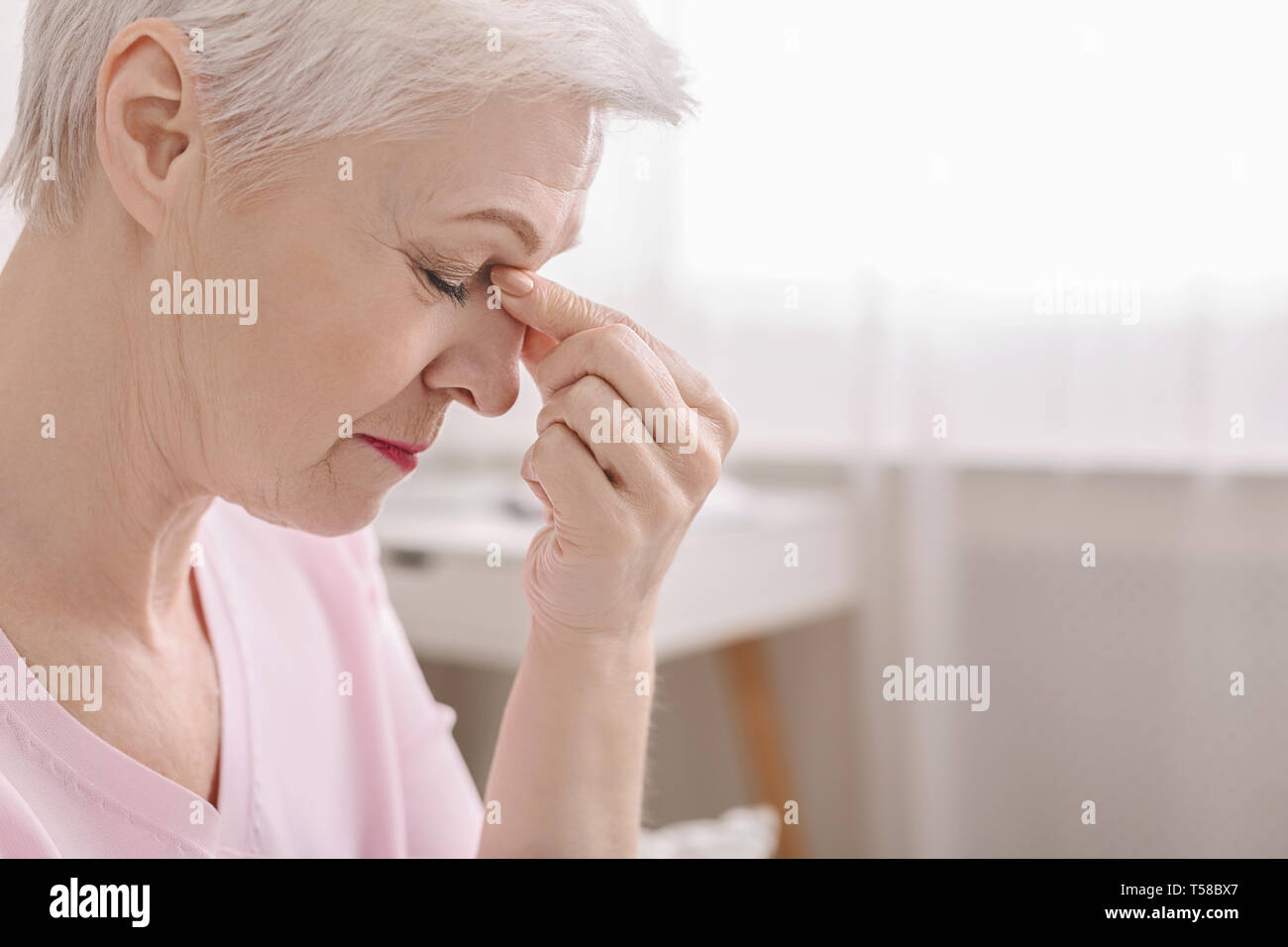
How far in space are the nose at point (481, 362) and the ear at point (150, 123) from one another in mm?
158

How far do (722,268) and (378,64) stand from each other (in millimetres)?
1567

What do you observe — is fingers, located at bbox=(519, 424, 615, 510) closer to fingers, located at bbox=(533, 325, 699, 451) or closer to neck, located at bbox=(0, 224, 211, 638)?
fingers, located at bbox=(533, 325, 699, 451)

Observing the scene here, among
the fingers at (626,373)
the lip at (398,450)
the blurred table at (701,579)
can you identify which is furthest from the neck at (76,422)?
the blurred table at (701,579)

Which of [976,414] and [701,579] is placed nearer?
[701,579]

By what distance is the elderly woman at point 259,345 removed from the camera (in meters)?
0.60

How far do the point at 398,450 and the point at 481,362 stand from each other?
73 millimetres

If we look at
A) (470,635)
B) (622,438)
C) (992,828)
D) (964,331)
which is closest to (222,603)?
(622,438)

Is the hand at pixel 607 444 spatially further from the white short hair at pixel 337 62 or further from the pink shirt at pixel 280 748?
the pink shirt at pixel 280 748

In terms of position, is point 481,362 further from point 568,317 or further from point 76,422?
point 76,422

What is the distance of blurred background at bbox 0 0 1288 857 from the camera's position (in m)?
1.74

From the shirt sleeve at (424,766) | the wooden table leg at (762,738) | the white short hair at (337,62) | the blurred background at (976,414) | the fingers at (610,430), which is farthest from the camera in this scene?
the wooden table leg at (762,738)

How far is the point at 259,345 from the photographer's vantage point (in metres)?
0.63

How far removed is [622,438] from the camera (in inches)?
27.1

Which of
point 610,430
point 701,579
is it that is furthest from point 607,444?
point 701,579
